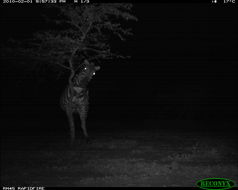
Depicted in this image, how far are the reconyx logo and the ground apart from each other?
0.19 metres

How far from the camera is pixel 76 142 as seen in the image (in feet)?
47.0

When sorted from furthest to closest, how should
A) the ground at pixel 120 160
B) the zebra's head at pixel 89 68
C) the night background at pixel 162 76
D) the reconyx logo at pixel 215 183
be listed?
the night background at pixel 162 76, the zebra's head at pixel 89 68, the ground at pixel 120 160, the reconyx logo at pixel 215 183

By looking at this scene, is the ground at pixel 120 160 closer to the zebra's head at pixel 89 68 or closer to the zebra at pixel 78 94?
the zebra at pixel 78 94

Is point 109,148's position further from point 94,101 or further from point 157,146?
point 94,101

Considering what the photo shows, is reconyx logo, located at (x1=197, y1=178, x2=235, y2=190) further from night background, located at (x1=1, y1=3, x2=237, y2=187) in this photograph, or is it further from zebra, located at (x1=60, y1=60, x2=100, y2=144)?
night background, located at (x1=1, y1=3, x2=237, y2=187)

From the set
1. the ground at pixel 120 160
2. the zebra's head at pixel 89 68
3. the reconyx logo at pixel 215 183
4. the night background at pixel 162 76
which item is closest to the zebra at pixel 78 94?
the zebra's head at pixel 89 68

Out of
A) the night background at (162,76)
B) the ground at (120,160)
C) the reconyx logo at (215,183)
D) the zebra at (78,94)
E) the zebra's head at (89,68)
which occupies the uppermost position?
the night background at (162,76)

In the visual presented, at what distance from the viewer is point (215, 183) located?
876cm

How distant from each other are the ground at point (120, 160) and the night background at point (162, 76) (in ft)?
31.7

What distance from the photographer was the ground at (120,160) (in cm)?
909

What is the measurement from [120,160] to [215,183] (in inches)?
117

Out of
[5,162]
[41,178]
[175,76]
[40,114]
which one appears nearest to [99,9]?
[5,162]

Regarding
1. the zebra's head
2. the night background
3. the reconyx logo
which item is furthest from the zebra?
the night background

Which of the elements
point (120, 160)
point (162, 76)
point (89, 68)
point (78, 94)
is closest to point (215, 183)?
point (120, 160)
